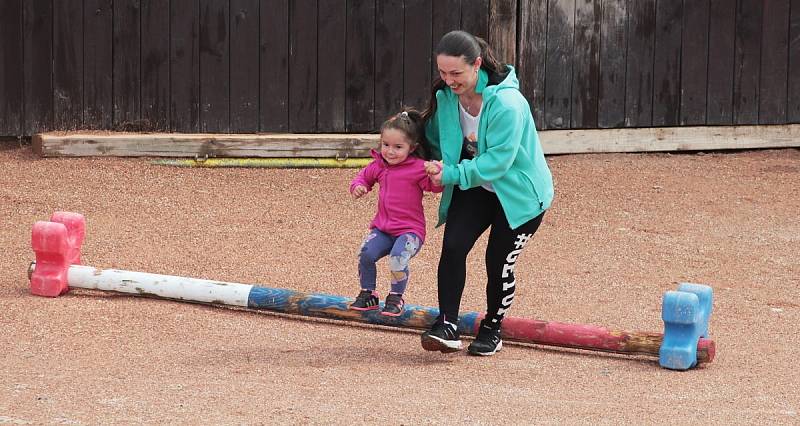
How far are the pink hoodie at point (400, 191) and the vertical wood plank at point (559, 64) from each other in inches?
198

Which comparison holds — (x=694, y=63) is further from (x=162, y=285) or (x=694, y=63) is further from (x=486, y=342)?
(x=162, y=285)

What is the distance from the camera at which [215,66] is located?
9.74 metres

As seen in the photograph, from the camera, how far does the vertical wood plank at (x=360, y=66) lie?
9812 millimetres

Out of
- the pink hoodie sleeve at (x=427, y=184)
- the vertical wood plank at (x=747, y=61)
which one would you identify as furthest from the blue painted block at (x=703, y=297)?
the vertical wood plank at (x=747, y=61)

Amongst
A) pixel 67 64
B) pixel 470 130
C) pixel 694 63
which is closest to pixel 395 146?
pixel 470 130

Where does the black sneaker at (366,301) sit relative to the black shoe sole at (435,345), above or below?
above

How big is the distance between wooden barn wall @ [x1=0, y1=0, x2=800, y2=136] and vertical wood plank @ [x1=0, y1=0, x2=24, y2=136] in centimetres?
1

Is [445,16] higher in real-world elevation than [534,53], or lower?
higher

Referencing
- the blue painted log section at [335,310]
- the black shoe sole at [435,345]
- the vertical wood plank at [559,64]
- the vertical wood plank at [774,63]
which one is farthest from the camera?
the vertical wood plank at [774,63]

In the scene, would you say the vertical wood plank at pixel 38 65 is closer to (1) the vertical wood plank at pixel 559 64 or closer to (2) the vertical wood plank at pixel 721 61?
(1) the vertical wood plank at pixel 559 64

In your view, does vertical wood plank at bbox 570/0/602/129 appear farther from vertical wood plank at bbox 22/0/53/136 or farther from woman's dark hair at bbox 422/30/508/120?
woman's dark hair at bbox 422/30/508/120

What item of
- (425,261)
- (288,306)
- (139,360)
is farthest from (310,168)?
(139,360)

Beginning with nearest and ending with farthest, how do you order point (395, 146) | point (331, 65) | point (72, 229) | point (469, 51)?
point (469, 51)
point (395, 146)
point (72, 229)
point (331, 65)

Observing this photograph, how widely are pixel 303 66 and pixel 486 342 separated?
4.85m
